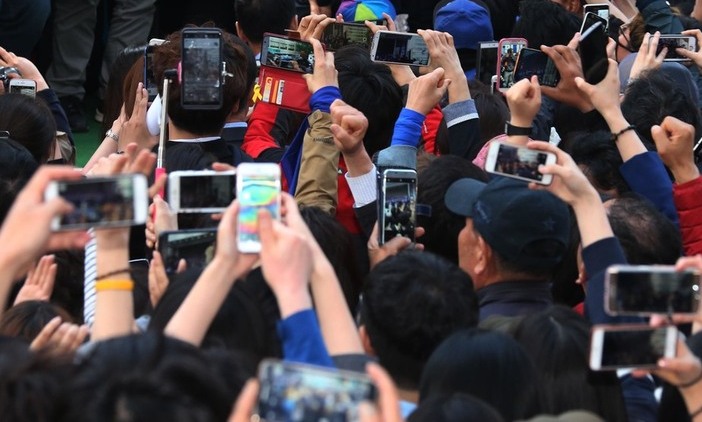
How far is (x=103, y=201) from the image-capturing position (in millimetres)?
2389

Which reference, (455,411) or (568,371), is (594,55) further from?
(455,411)

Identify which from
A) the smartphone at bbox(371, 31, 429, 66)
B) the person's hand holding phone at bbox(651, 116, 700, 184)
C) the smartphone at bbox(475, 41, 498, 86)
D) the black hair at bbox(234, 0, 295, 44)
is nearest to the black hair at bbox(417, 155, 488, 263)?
the person's hand holding phone at bbox(651, 116, 700, 184)

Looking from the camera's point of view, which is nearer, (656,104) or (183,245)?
(183,245)

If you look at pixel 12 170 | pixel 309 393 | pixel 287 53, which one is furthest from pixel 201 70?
pixel 309 393

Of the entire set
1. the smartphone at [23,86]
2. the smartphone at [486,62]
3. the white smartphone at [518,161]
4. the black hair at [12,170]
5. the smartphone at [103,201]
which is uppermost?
the smartphone at [103,201]

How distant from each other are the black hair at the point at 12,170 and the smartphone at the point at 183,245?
1.05 metres

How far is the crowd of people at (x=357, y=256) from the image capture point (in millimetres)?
2008

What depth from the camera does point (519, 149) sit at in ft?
10.5

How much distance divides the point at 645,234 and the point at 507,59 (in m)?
1.62

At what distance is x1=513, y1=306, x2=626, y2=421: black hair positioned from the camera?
2.65 m

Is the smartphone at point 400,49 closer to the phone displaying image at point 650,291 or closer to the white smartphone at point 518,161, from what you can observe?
the white smartphone at point 518,161

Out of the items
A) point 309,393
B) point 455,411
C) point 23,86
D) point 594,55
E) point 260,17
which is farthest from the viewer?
point 260,17

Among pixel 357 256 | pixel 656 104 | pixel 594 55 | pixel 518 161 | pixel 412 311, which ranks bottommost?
pixel 357 256

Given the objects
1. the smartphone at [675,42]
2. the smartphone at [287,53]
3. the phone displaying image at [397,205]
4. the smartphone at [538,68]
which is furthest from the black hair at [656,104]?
the phone displaying image at [397,205]
